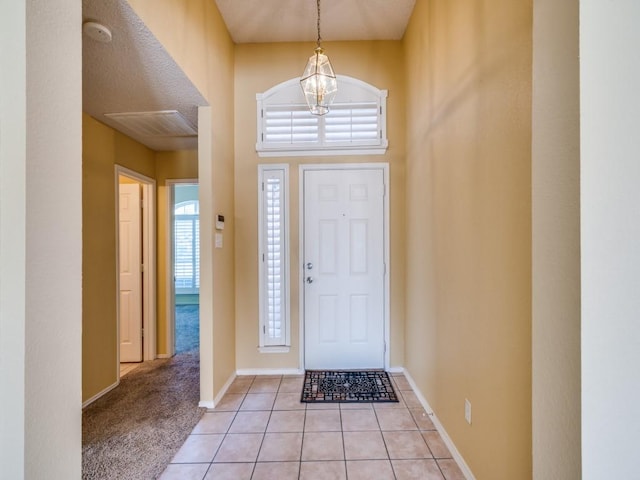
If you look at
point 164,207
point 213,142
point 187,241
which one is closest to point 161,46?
point 213,142

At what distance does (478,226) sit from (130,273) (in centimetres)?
369

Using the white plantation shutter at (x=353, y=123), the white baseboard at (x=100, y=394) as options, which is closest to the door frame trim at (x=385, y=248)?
the white plantation shutter at (x=353, y=123)

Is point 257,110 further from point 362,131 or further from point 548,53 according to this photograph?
point 548,53

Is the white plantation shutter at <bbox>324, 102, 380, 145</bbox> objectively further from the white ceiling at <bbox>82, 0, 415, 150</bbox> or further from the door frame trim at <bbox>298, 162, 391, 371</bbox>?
the white ceiling at <bbox>82, 0, 415, 150</bbox>

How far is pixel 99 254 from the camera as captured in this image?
2.79 meters

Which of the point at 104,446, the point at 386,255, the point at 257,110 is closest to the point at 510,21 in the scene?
the point at 386,255

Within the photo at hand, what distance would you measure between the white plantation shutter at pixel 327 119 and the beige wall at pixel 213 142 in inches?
15.6

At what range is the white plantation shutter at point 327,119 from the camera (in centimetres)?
307

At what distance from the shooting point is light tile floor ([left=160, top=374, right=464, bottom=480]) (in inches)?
70.0

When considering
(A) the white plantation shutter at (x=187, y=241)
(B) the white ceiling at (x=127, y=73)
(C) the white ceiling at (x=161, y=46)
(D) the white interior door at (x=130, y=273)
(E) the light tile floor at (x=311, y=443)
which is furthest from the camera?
(A) the white plantation shutter at (x=187, y=241)

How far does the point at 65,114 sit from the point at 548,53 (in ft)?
4.31

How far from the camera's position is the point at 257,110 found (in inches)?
122

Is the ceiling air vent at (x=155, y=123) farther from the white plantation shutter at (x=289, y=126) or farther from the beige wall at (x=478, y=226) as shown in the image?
the beige wall at (x=478, y=226)

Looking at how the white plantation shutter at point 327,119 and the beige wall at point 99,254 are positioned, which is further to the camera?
the white plantation shutter at point 327,119
